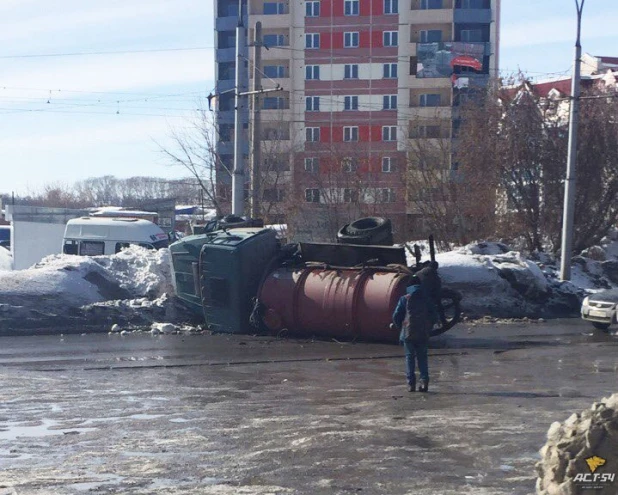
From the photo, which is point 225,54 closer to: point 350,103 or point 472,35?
point 350,103

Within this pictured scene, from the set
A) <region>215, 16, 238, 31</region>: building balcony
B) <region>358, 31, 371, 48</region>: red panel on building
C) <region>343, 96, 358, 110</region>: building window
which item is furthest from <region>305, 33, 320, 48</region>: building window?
<region>215, 16, 238, 31</region>: building balcony

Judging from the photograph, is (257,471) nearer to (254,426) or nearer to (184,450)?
(184,450)

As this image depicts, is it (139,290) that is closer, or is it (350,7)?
(139,290)

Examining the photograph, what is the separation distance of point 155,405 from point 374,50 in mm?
66313

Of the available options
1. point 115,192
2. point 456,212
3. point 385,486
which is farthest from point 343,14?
point 115,192

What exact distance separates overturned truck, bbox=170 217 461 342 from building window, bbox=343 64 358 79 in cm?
5671

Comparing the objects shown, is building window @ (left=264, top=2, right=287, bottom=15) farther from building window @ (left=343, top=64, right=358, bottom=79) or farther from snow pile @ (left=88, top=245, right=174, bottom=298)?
snow pile @ (left=88, top=245, right=174, bottom=298)

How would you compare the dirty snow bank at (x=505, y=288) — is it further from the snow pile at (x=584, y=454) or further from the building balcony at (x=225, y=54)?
the building balcony at (x=225, y=54)

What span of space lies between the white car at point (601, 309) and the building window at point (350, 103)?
184 feet

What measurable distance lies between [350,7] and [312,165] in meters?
32.2

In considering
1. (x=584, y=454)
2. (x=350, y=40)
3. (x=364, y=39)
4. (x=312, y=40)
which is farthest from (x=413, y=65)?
(x=584, y=454)

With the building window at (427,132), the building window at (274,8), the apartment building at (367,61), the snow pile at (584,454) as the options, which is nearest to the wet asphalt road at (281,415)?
the snow pile at (584,454)

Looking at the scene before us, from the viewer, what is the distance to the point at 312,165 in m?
46.4

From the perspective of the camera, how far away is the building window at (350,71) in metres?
76.2
